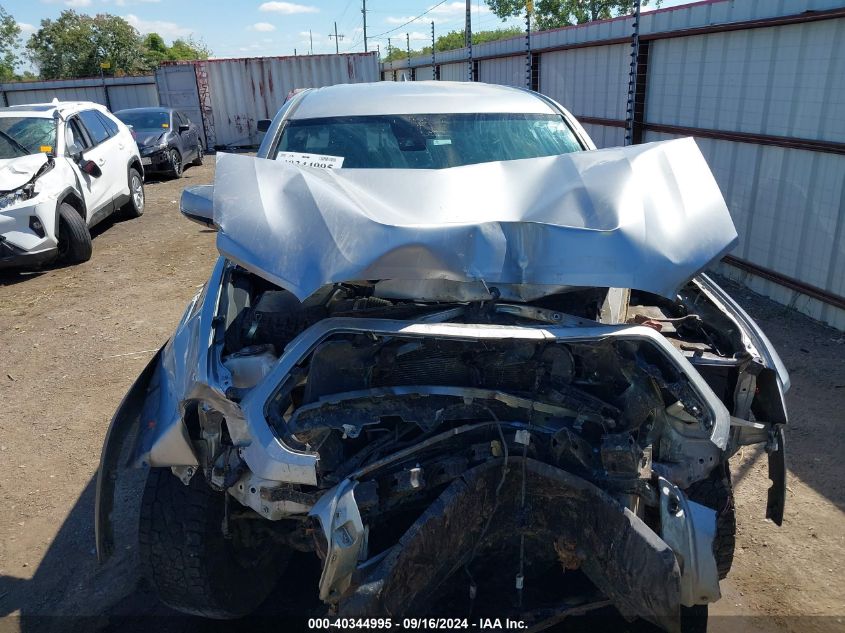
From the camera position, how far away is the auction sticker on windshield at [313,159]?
3.45m

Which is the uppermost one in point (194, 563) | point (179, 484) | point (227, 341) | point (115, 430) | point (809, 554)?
point (227, 341)

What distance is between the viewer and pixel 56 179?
7250 millimetres

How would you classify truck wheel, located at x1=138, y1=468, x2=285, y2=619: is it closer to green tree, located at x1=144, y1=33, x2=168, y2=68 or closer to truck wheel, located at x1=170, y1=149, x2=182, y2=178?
truck wheel, located at x1=170, y1=149, x2=182, y2=178

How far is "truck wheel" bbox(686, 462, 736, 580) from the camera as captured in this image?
96.4 inches

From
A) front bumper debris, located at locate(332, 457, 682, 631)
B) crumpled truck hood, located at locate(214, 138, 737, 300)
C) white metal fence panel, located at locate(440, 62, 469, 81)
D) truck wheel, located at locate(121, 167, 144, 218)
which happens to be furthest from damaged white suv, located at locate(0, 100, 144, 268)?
white metal fence panel, located at locate(440, 62, 469, 81)

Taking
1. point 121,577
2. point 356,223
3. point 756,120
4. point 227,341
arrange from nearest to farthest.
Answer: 1. point 356,223
2. point 227,341
3. point 121,577
4. point 756,120

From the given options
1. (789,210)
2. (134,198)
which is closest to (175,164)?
(134,198)

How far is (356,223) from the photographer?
2.35 m

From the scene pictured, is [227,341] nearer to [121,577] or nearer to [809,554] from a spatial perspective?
[121,577]

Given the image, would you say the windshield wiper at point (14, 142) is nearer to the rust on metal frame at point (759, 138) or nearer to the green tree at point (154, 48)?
the rust on metal frame at point (759, 138)

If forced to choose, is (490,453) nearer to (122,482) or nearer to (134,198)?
(122,482)

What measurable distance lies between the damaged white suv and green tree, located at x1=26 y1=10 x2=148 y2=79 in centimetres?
3364

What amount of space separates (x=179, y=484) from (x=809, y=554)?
8.73 ft

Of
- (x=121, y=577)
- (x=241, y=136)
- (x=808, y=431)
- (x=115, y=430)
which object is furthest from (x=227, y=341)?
(x=241, y=136)
